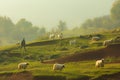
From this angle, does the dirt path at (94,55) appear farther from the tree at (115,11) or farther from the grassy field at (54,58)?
the tree at (115,11)

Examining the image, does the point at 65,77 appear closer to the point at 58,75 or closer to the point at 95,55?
the point at 58,75

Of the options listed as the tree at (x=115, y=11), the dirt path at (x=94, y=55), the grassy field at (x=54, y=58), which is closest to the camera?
the grassy field at (x=54, y=58)

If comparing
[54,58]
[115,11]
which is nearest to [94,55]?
[54,58]

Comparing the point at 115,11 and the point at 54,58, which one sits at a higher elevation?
the point at 115,11

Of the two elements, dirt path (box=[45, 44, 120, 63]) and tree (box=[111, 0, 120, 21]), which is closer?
dirt path (box=[45, 44, 120, 63])

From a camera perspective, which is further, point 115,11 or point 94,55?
point 115,11

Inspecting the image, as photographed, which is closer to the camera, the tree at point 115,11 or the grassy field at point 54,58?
the grassy field at point 54,58

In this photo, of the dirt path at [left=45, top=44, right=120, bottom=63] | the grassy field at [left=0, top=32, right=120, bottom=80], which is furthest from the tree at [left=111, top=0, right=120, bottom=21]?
the dirt path at [left=45, top=44, right=120, bottom=63]

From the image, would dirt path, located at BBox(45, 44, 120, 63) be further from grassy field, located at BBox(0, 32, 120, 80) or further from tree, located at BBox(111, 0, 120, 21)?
tree, located at BBox(111, 0, 120, 21)

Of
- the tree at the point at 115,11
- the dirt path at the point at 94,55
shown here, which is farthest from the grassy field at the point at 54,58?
the tree at the point at 115,11

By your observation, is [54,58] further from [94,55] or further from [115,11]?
[115,11]

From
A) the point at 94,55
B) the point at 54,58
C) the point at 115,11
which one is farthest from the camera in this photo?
the point at 115,11

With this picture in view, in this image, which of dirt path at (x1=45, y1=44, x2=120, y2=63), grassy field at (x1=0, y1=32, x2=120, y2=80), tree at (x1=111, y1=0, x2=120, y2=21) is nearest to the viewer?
grassy field at (x1=0, y1=32, x2=120, y2=80)

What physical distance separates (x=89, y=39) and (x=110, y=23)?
111217 millimetres
